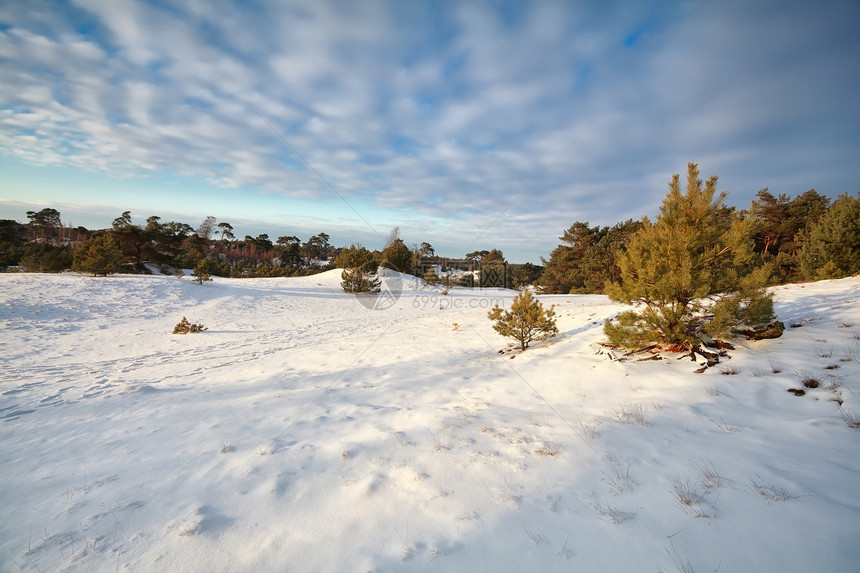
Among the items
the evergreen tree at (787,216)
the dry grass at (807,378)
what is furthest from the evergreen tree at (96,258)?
the evergreen tree at (787,216)

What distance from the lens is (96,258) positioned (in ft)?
54.6

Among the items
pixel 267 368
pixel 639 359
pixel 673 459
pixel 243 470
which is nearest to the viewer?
pixel 673 459

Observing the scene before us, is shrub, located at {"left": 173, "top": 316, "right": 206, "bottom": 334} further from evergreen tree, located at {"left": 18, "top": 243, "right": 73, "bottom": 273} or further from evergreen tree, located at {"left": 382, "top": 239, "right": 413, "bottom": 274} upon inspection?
evergreen tree, located at {"left": 382, "top": 239, "right": 413, "bottom": 274}

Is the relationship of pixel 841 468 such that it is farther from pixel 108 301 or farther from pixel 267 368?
pixel 108 301

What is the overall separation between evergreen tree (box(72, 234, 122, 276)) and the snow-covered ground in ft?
45.3

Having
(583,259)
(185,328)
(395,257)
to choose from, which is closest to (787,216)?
(583,259)

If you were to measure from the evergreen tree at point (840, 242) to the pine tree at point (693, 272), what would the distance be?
13.9 m

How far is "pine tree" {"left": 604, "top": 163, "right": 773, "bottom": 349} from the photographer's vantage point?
4859 millimetres

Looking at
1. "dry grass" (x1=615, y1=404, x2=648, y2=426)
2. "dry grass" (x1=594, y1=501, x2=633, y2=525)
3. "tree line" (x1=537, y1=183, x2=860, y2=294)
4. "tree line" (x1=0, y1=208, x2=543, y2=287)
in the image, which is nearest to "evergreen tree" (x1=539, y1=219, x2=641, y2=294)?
"tree line" (x1=537, y1=183, x2=860, y2=294)

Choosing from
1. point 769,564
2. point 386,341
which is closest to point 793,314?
point 769,564

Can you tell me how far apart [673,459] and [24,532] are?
5.35m

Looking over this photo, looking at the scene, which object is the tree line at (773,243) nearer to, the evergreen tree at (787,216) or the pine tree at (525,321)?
the evergreen tree at (787,216)

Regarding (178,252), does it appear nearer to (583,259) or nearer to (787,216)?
(583,259)

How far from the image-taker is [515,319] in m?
8.11
